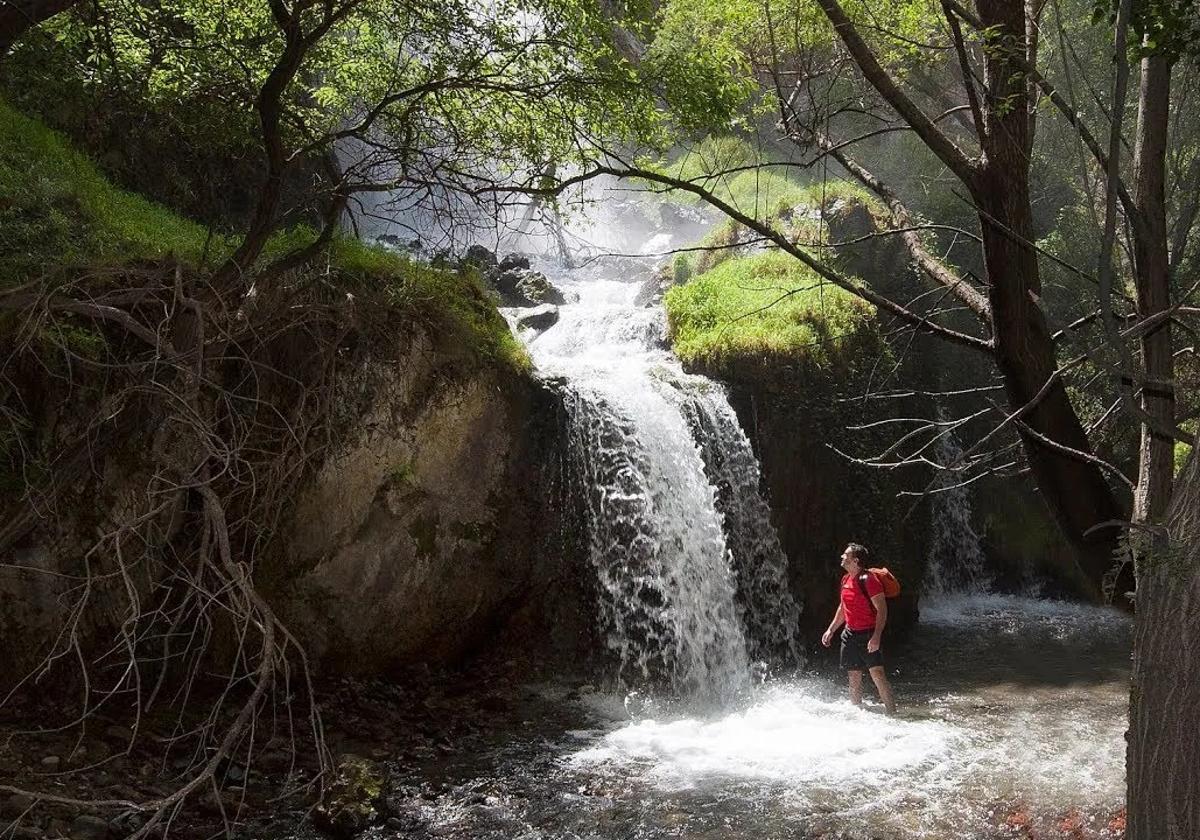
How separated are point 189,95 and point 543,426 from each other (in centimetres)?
432

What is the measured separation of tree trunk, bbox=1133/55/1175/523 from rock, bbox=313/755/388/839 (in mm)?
4447

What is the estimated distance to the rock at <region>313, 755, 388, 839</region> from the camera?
5.46 metres

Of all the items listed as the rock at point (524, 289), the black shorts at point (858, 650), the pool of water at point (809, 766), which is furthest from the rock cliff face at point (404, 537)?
the rock at point (524, 289)

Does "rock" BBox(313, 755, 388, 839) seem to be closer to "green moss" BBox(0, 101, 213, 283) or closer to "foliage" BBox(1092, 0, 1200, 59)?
"green moss" BBox(0, 101, 213, 283)

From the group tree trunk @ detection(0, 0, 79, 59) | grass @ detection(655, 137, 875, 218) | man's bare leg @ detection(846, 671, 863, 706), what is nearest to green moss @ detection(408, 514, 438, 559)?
man's bare leg @ detection(846, 671, 863, 706)

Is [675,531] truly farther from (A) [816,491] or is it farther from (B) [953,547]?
(B) [953,547]

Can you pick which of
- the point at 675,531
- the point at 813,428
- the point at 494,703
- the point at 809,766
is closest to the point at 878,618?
the point at 809,766

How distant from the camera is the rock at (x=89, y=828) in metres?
4.90

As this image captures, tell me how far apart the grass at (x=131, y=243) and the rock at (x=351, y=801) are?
377 centimetres

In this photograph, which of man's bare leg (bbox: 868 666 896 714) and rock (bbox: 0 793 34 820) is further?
man's bare leg (bbox: 868 666 896 714)

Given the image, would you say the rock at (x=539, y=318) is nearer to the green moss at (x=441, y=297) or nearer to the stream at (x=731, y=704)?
the stream at (x=731, y=704)

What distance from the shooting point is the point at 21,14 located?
4.19 metres

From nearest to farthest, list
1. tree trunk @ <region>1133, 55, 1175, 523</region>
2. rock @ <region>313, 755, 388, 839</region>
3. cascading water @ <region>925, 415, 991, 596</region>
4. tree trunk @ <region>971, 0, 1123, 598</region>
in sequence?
tree trunk @ <region>1133, 55, 1175, 523</region>
tree trunk @ <region>971, 0, 1123, 598</region>
rock @ <region>313, 755, 388, 839</region>
cascading water @ <region>925, 415, 991, 596</region>

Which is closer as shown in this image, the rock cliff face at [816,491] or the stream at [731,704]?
the stream at [731,704]
